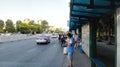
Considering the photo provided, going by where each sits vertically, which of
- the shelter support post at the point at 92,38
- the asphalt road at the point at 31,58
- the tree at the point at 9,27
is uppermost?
the tree at the point at 9,27

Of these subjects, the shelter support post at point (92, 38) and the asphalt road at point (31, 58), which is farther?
the asphalt road at point (31, 58)

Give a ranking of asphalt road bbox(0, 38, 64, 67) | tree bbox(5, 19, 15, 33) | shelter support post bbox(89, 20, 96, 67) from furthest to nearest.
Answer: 1. tree bbox(5, 19, 15, 33)
2. asphalt road bbox(0, 38, 64, 67)
3. shelter support post bbox(89, 20, 96, 67)

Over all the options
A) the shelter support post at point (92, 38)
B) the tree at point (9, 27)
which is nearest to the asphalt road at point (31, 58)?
the shelter support post at point (92, 38)

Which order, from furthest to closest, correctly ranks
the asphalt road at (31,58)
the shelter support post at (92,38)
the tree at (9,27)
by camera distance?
the tree at (9,27), the asphalt road at (31,58), the shelter support post at (92,38)

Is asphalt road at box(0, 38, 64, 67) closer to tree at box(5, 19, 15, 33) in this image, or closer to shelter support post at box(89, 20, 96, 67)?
shelter support post at box(89, 20, 96, 67)

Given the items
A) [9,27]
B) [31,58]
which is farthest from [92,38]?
[9,27]

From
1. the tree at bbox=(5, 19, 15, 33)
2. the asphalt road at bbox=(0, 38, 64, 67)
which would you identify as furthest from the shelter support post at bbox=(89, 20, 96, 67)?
the tree at bbox=(5, 19, 15, 33)

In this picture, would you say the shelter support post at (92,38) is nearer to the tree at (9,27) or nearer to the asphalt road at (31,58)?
the asphalt road at (31,58)

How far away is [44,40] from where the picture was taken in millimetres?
43281

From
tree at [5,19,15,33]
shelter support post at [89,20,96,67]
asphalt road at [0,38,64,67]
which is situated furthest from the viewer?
tree at [5,19,15,33]

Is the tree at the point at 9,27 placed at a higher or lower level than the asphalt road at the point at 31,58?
higher

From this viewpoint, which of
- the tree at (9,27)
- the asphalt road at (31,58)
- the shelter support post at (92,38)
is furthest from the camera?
the tree at (9,27)

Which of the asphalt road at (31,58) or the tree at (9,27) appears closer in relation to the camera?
the asphalt road at (31,58)

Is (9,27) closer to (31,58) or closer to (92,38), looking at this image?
(31,58)
